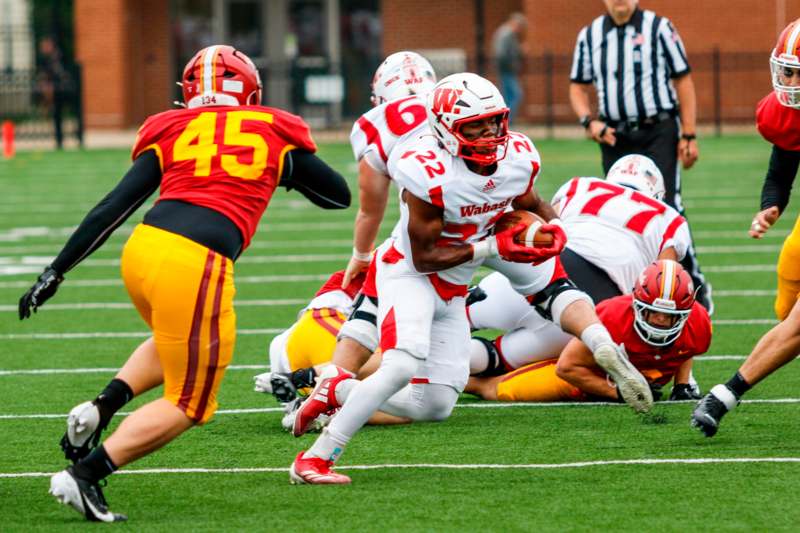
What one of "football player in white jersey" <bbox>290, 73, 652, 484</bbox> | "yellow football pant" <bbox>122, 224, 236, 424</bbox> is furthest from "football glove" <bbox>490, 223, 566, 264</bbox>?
"yellow football pant" <bbox>122, 224, 236, 424</bbox>

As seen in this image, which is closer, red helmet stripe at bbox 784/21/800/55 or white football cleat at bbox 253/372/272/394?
red helmet stripe at bbox 784/21/800/55

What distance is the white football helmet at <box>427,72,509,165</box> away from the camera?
16.9ft

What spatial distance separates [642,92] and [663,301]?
2958 mm

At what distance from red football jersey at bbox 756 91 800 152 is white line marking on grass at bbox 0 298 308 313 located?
4.13 metres

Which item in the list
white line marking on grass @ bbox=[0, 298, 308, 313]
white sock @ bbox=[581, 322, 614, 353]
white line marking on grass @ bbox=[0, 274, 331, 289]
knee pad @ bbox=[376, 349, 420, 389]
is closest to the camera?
knee pad @ bbox=[376, 349, 420, 389]

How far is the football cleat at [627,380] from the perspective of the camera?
18.0 ft

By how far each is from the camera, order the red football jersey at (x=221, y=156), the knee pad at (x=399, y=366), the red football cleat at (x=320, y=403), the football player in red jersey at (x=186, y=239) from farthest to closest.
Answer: the red football cleat at (x=320, y=403)
the knee pad at (x=399, y=366)
the red football jersey at (x=221, y=156)
the football player in red jersey at (x=186, y=239)

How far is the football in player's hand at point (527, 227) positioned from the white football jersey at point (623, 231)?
62.5 inches

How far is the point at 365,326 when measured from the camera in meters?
6.01

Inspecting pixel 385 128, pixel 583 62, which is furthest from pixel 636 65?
pixel 385 128

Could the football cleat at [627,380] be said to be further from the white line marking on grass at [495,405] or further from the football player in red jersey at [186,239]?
the football player in red jersey at [186,239]

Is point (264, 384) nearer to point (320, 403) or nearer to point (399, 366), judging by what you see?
point (320, 403)

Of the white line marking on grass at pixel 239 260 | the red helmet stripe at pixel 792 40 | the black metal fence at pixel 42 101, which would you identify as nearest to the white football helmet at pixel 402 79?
the red helmet stripe at pixel 792 40

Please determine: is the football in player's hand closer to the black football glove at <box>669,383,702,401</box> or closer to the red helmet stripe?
the red helmet stripe
